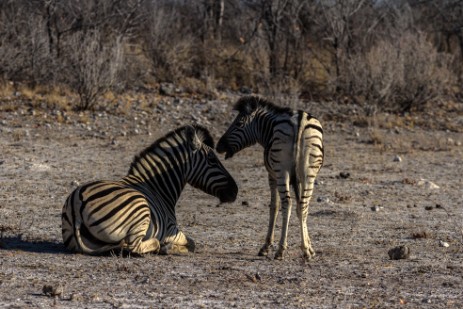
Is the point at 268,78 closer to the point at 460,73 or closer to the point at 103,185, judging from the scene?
the point at 460,73

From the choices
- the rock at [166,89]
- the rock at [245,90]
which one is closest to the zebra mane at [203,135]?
the rock at [166,89]

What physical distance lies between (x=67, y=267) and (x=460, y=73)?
17.7 meters

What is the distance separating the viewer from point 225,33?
81.8 feet

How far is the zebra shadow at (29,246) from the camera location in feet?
26.2

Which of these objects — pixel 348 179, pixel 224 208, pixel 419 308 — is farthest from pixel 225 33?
pixel 419 308

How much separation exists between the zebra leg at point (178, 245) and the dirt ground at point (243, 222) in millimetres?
130

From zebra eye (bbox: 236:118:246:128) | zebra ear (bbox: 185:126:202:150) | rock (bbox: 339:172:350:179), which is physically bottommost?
rock (bbox: 339:172:350:179)

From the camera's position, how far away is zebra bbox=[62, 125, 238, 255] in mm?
7559

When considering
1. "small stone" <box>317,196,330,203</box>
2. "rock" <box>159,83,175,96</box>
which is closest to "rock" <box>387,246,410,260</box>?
"small stone" <box>317,196,330,203</box>

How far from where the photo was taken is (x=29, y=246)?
8195mm

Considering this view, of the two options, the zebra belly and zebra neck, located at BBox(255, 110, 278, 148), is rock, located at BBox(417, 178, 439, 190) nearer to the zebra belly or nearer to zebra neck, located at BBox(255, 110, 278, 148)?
zebra neck, located at BBox(255, 110, 278, 148)

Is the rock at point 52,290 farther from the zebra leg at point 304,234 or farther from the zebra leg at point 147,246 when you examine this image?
the zebra leg at point 304,234

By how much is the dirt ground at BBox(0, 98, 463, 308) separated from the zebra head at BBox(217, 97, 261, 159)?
1.02 metres

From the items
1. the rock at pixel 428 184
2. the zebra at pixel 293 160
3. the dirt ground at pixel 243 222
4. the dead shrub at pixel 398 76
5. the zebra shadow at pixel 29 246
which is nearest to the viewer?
the dirt ground at pixel 243 222
